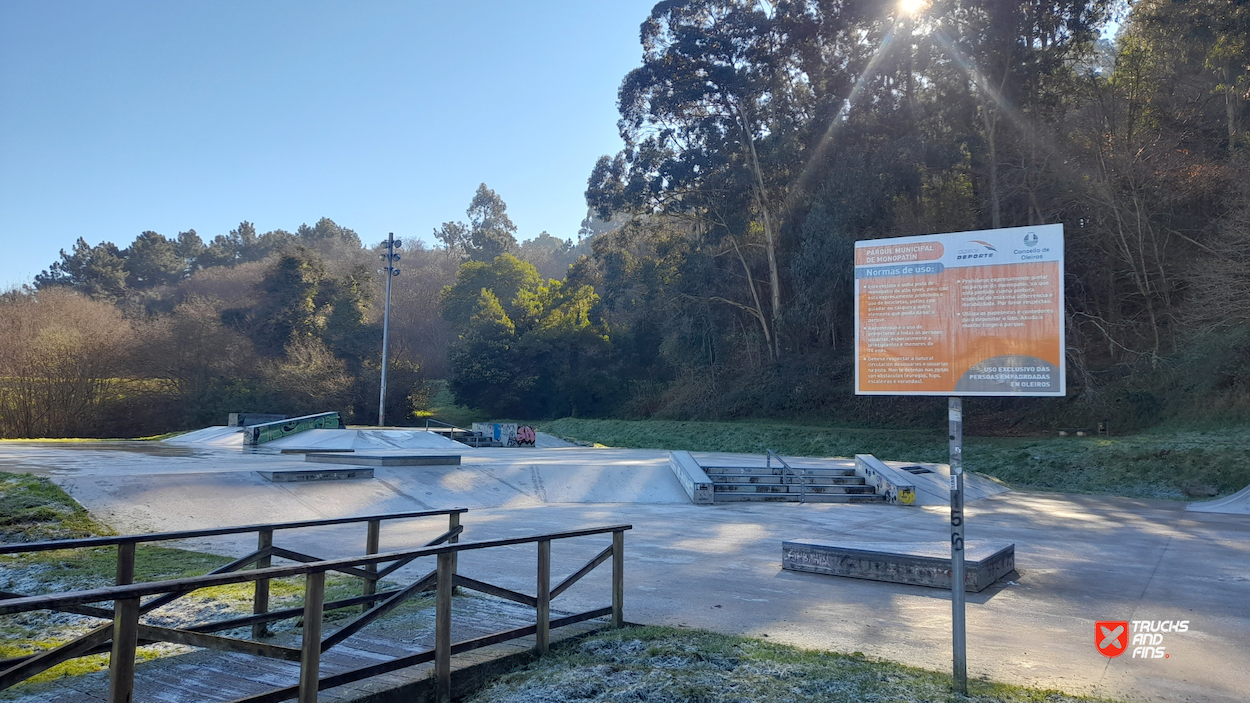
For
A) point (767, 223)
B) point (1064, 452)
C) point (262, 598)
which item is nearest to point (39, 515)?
point (262, 598)

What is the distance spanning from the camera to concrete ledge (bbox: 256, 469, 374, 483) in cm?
1305

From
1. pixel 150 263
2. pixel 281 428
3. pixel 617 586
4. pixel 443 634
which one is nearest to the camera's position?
pixel 443 634

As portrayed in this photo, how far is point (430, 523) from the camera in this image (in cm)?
1142

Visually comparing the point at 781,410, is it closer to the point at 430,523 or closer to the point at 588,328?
the point at 588,328

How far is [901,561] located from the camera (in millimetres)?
7754

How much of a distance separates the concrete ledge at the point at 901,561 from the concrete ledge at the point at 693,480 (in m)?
6.45

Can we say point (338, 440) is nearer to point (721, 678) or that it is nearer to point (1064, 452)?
point (1064, 452)

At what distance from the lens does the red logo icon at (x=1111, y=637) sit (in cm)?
548

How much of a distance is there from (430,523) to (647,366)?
114 ft

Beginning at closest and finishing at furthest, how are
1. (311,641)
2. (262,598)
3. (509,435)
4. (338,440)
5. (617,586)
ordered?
(311,641), (262,598), (617,586), (338,440), (509,435)

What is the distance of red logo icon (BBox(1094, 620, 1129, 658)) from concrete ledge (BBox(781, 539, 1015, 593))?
1284mm

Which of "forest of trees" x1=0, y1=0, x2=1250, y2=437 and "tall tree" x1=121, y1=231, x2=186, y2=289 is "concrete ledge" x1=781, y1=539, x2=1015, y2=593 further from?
"tall tree" x1=121, y1=231, x2=186, y2=289

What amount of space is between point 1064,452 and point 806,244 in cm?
Answer: 1314

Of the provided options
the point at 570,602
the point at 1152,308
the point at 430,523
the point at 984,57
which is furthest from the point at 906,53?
the point at 570,602
